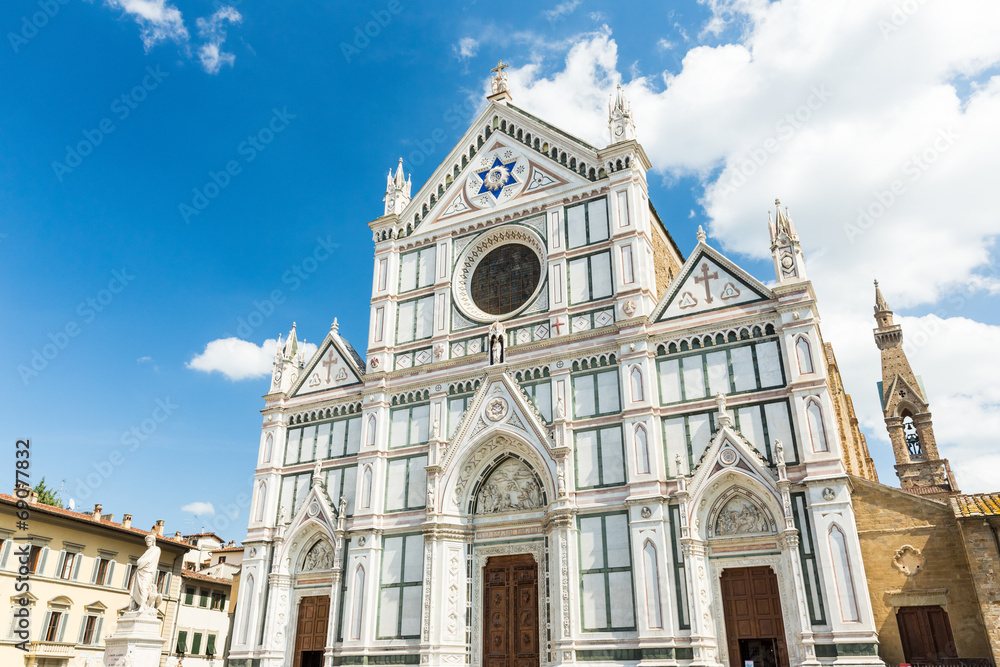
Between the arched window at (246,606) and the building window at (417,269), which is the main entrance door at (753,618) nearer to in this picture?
the building window at (417,269)

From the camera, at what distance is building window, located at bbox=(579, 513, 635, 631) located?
19562 millimetres

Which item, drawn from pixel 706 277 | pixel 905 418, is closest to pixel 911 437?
pixel 905 418

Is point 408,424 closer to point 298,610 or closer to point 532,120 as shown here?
point 298,610

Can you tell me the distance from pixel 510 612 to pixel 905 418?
4207 centimetres

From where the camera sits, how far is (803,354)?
65.1 feet

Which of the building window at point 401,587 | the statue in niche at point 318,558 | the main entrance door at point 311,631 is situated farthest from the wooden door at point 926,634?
the statue in niche at point 318,558

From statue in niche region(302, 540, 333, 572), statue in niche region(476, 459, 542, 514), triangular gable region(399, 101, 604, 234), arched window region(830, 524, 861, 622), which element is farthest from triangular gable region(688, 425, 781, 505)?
statue in niche region(302, 540, 333, 572)

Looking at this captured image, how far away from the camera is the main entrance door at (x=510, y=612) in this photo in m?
21.2

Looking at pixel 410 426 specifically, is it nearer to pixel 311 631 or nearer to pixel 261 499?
pixel 261 499

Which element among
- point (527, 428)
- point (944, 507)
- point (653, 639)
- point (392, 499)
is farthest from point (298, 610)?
point (944, 507)

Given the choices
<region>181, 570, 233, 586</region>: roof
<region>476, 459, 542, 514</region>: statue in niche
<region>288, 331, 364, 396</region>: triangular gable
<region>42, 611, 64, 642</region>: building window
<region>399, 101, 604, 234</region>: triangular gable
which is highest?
<region>399, 101, 604, 234</region>: triangular gable

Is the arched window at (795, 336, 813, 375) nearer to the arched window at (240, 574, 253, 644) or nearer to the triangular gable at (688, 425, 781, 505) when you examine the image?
the triangular gable at (688, 425, 781, 505)

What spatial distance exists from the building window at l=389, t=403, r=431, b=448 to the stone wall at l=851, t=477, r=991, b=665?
13.3 m

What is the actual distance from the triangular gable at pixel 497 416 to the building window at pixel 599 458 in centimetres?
139
